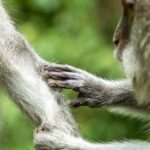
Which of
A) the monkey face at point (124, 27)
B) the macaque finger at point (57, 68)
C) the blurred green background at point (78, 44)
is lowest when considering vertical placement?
the blurred green background at point (78, 44)

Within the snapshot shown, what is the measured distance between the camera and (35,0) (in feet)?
25.4

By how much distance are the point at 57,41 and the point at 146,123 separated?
2181mm

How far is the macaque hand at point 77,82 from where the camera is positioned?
13.3ft

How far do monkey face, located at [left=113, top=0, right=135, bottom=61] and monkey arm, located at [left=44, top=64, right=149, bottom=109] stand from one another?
26 centimetres

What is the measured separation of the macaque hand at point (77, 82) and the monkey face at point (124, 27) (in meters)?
0.25

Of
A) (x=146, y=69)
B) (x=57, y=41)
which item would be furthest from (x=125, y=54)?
(x=57, y=41)

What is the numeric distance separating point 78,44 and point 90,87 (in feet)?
8.78

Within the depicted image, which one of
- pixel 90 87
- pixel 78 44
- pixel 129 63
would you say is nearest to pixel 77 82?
pixel 90 87

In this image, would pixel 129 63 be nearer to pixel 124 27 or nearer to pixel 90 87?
pixel 124 27

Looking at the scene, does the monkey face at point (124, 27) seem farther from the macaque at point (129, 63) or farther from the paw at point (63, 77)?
the paw at point (63, 77)

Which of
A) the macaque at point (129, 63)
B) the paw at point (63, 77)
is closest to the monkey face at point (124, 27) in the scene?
the macaque at point (129, 63)

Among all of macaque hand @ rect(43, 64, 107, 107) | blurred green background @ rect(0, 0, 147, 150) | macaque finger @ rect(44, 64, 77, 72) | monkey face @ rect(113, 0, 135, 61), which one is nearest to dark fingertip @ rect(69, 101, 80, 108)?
macaque hand @ rect(43, 64, 107, 107)

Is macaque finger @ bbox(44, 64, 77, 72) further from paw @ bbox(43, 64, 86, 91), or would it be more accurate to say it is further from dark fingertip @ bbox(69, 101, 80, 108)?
dark fingertip @ bbox(69, 101, 80, 108)

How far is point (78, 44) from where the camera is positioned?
713 cm
